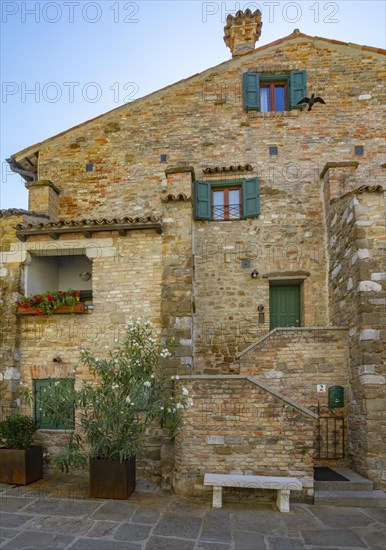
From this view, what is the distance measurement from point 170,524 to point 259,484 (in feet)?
4.67

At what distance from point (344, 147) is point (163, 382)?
25.2 feet

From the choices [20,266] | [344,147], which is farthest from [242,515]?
[344,147]

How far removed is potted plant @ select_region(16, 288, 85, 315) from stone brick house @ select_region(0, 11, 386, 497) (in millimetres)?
238

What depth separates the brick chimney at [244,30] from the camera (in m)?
12.1

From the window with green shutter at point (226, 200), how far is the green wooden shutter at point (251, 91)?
2.13 metres

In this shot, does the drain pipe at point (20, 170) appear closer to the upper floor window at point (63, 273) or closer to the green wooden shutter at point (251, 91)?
the upper floor window at point (63, 273)

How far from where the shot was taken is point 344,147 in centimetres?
1035

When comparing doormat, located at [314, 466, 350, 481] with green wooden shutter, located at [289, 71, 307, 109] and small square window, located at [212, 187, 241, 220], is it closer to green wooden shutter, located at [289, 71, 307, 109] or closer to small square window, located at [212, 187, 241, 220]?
small square window, located at [212, 187, 241, 220]

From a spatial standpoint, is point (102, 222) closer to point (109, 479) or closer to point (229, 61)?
point (109, 479)

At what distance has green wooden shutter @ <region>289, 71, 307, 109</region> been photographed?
1057 cm

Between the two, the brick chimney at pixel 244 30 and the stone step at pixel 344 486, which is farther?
the brick chimney at pixel 244 30

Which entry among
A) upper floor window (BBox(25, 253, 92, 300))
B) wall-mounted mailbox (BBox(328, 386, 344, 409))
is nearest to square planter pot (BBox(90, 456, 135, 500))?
upper floor window (BBox(25, 253, 92, 300))

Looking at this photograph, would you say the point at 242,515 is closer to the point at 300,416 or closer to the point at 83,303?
the point at 300,416

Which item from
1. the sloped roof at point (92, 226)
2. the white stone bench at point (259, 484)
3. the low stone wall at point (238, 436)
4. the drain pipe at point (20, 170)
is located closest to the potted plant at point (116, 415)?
the low stone wall at point (238, 436)
